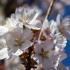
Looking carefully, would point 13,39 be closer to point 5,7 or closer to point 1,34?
point 1,34

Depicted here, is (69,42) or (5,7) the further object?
(5,7)

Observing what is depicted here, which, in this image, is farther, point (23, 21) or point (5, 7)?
point (5, 7)

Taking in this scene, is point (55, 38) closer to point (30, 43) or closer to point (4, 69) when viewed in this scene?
point (30, 43)

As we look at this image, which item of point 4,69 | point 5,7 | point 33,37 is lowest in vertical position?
point 4,69

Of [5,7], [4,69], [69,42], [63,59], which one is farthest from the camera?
[5,7]

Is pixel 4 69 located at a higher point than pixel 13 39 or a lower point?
lower

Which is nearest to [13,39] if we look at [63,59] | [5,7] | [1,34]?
[1,34]

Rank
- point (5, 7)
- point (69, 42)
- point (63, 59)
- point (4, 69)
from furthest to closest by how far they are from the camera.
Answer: point (5, 7) → point (69, 42) → point (63, 59) → point (4, 69)

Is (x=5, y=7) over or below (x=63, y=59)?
over

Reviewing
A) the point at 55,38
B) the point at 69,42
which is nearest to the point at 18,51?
the point at 55,38
